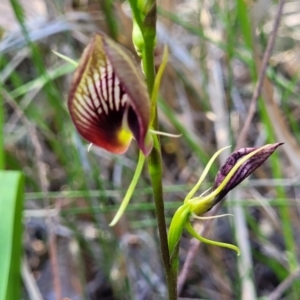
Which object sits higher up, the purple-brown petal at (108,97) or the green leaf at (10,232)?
the purple-brown petal at (108,97)

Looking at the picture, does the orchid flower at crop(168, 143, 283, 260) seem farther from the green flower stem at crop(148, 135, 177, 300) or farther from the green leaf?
the green leaf

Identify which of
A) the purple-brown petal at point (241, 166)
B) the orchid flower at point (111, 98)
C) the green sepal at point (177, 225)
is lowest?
the green sepal at point (177, 225)

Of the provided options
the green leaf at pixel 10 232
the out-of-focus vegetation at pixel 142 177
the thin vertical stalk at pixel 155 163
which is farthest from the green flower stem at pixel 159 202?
the out-of-focus vegetation at pixel 142 177

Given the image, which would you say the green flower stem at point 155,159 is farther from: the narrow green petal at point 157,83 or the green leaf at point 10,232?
the green leaf at point 10,232

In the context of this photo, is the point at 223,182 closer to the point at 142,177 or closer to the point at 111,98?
the point at 111,98

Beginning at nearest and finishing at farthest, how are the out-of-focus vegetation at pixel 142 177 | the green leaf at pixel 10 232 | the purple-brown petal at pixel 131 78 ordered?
1. the purple-brown petal at pixel 131 78
2. the green leaf at pixel 10 232
3. the out-of-focus vegetation at pixel 142 177

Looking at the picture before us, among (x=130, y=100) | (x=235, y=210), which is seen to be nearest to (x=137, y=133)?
(x=130, y=100)
